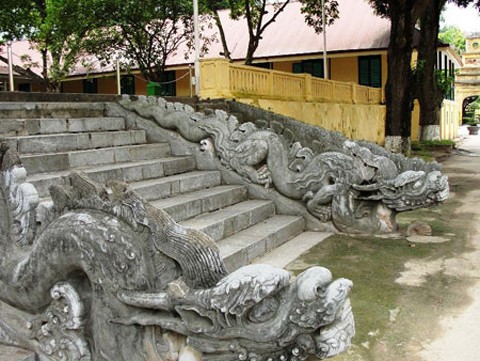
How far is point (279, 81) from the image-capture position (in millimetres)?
12328

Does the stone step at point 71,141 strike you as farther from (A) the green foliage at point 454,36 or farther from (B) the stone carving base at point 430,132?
(A) the green foliage at point 454,36

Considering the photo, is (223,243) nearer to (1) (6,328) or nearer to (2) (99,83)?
(1) (6,328)

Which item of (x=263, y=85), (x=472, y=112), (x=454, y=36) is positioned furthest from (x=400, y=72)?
(x=454, y=36)

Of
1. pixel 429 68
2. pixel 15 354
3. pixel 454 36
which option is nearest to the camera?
pixel 15 354

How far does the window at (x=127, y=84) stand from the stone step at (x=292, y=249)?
19.0m

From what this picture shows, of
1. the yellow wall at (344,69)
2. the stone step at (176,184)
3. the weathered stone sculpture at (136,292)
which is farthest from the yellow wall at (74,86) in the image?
the weathered stone sculpture at (136,292)

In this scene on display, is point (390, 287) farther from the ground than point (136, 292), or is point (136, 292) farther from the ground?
point (136, 292)

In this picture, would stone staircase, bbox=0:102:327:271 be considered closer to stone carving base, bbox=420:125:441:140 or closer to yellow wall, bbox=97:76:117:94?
stone carving base, bbox=420:125:441:140

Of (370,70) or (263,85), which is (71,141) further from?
(370,70)

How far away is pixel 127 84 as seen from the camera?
24641mm

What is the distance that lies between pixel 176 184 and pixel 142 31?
13.5 meters

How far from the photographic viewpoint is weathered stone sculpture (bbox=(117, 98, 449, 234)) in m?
5.60

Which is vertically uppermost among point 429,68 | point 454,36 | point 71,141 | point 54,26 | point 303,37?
point 454,36

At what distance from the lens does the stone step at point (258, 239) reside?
4574 millimetres
